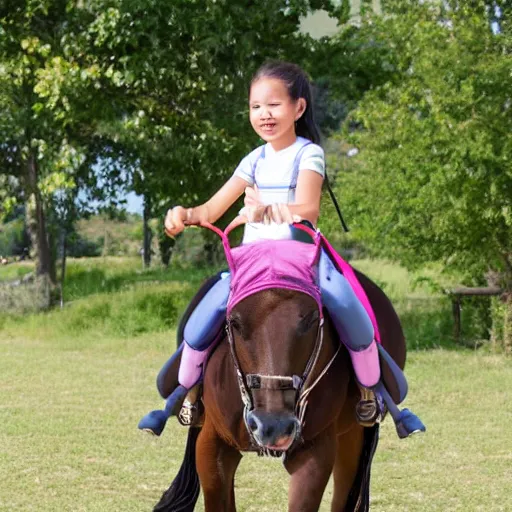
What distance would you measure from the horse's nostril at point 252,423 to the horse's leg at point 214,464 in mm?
673

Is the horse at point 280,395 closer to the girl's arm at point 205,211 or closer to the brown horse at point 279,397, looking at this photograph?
the brown horse at point 279,397

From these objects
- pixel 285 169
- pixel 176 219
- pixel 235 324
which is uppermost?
pixel 285 169

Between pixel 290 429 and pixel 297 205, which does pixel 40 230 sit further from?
pixel 290 429

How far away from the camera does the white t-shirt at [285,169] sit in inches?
164

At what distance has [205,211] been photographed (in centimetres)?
418

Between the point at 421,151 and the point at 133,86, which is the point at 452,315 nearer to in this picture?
the point at 421,151

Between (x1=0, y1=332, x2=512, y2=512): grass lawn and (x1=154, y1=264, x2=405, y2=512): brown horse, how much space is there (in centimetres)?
271

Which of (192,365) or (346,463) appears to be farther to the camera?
(346,463)

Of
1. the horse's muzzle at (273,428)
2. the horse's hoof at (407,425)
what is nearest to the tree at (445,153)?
the horse's hoof at (407,425)

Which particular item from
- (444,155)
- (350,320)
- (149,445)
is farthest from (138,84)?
(350,320)

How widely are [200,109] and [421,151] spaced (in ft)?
18.2

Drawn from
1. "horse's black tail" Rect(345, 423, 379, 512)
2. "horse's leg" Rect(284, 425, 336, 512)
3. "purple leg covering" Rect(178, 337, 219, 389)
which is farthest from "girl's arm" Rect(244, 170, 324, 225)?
"horse's black tail" Rect(345, 423, 379, 512)

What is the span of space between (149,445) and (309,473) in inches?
212

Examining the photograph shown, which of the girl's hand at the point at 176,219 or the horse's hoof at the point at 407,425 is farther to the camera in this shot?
the horse's hoof at the point at 407,425
